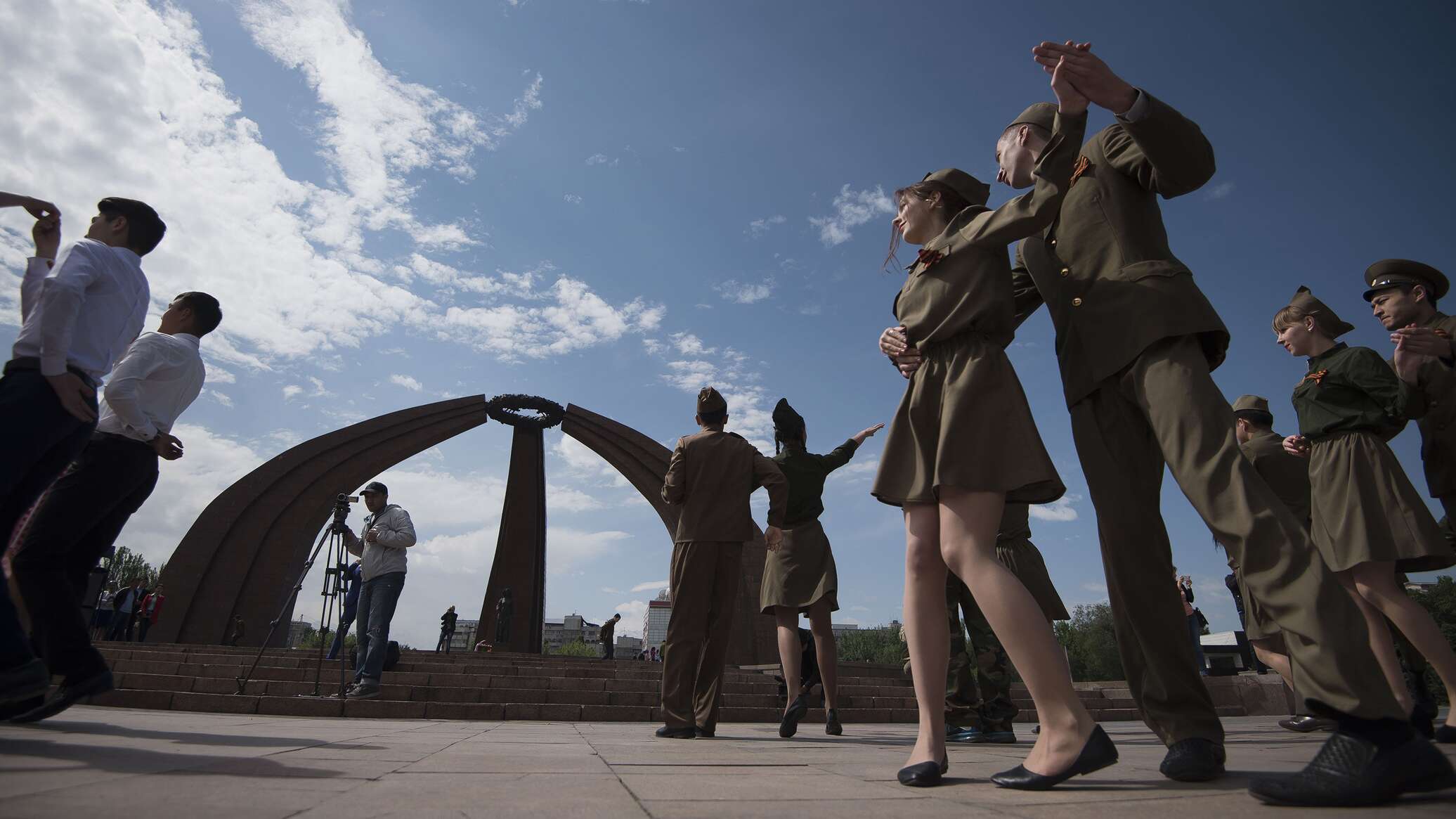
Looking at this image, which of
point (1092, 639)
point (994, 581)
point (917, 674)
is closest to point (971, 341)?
point (994, 581)

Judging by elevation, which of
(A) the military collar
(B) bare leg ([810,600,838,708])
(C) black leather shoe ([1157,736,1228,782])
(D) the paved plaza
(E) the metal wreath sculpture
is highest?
(E) the metal wreath sculpture

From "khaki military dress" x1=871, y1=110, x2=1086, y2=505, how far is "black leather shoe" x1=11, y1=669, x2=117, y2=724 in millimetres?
3111

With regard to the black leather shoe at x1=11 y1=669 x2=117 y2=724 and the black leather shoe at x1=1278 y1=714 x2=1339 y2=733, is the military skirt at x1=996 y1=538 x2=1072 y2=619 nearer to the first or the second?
the black leather shoe at x1=1278 y1=714 x2=1339 y2=733

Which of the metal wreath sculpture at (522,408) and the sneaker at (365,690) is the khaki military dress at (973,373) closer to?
the sneaker at (365,690)

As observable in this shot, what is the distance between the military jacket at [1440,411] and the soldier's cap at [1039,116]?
2534 mm

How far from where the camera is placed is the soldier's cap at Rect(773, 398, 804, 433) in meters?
5.42

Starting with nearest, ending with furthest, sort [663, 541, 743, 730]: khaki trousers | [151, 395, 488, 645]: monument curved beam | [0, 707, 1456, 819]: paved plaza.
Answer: [0, 707, 1456, 819]: paved plaza, [663, 541, 743, 730]: khaki trousers, [151, 395, 488, 645]: monument curved beam

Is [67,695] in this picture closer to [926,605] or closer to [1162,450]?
[926,605]

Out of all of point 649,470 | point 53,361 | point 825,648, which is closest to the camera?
point 53,361

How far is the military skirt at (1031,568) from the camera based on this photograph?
15.0 ft

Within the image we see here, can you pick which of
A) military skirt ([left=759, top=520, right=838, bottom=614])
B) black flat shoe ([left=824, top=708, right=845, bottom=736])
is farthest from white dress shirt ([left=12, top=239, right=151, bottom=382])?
black flat shoe ([left=824, top=708, right=845, bottom=736])

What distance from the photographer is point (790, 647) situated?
4.95 m

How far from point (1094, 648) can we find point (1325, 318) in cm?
6995

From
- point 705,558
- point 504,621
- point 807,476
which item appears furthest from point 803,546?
point 504,621
